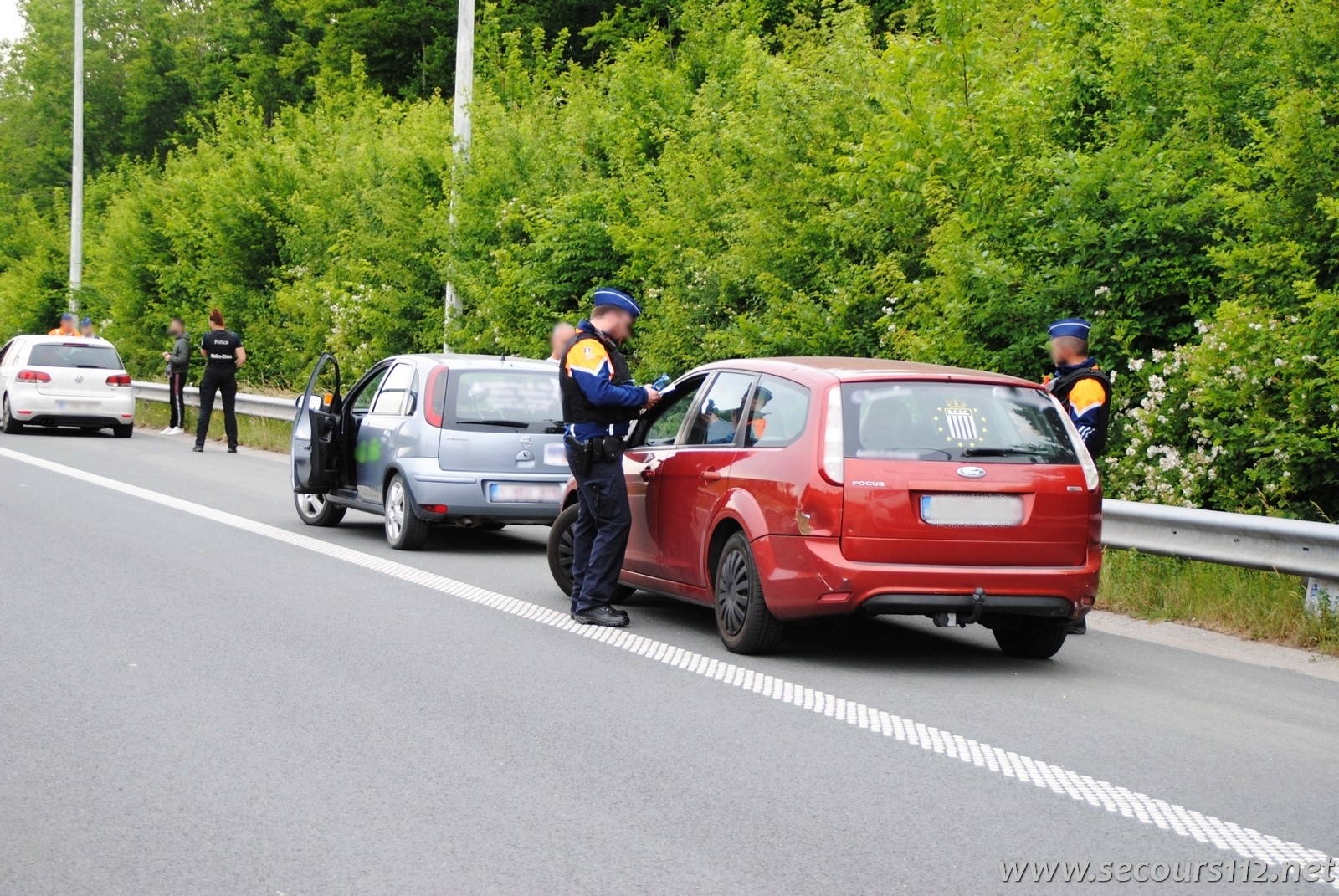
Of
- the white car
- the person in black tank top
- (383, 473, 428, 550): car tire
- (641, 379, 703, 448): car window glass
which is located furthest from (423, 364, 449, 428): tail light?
the white car

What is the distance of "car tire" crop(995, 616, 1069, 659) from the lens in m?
8.45

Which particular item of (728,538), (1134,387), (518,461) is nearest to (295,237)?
(518,461)

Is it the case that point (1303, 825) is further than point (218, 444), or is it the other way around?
point (218, 444)

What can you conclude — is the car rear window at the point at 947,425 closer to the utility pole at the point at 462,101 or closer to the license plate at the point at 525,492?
the license plate at the point at 525,492

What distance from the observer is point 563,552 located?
33.9 feet

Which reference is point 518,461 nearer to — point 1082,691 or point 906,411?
point 906,411

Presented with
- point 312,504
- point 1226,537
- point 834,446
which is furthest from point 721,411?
point 312,504

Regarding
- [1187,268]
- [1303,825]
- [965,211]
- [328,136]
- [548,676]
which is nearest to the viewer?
[1303,825]

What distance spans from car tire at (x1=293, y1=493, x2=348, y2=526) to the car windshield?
1.79 m

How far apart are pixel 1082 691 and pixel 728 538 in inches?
78.9

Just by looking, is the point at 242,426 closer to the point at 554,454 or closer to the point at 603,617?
the point at 554,454

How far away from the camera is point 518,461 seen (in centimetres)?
1288

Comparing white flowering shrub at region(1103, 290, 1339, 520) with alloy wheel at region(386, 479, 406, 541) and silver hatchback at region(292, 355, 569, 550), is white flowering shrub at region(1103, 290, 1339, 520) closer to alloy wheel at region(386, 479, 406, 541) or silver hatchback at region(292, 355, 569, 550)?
silver hatchback at region(292, 355, 569, 550)

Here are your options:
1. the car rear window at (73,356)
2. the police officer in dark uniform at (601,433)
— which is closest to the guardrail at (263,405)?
the car rear window at (73,356)
